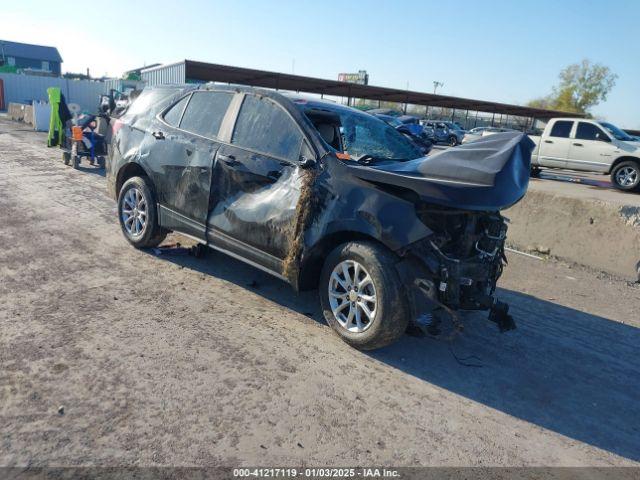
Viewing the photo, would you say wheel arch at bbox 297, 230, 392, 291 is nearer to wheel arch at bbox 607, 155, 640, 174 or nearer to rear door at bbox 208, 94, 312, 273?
rear door at bbox 208, 94, 312, 273

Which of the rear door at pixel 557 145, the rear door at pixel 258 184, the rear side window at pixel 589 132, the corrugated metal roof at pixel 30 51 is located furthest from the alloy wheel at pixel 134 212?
the corrugated metal roof at pixel 30 51

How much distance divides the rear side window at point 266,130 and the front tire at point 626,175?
11773 mm

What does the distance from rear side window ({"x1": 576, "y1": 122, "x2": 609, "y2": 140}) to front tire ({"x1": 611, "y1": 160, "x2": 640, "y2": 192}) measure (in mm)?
1022

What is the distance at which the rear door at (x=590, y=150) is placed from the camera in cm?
1316

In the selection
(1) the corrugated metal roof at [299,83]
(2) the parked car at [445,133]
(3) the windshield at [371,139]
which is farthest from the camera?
(2) the parked car at [445,133]

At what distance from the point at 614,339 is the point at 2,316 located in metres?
5.41

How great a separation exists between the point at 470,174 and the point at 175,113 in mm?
3478

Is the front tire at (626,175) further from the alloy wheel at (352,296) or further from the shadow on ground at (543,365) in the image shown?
the alloy wheel at (352,296)

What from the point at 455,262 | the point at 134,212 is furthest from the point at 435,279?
the point at 134,212

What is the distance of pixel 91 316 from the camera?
3.95 meters

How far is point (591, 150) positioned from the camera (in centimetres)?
1348

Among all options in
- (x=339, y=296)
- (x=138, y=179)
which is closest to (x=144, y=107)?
(x=138, y=179)

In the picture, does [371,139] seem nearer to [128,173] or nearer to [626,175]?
[128,173]

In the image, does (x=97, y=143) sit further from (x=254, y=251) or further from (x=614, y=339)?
(x=614, y=339)
